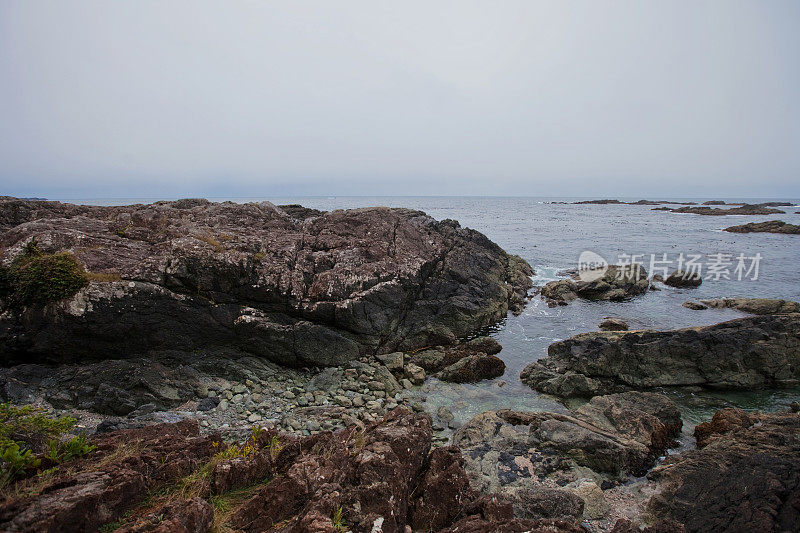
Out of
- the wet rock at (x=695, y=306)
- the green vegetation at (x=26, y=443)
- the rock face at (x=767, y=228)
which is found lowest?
the wet rock at (x=695, y=306)

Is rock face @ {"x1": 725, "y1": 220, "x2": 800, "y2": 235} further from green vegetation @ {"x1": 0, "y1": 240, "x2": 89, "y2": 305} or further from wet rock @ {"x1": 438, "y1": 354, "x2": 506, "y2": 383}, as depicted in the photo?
green vegetation @ {"x1": 0, "y1": 240, "x2": 89, "y2": 305}

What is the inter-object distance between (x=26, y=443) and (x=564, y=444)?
1508cm

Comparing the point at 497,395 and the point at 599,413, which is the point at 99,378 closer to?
the point at 497,395

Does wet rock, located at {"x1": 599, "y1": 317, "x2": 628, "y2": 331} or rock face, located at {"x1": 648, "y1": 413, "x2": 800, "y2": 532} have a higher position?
rock face, located at {"x1": 648, "y1": 413, "x2": 800, "y2": 532}

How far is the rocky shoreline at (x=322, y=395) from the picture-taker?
727 cm

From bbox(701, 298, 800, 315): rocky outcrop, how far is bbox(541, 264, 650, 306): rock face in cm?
564

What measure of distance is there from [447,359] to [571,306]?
674 inches

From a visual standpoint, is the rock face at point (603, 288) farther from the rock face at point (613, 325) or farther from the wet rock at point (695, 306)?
the rock face at point (613, 325)

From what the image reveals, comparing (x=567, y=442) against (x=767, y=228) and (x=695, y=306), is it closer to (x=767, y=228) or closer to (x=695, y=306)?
(x=695, y=306)

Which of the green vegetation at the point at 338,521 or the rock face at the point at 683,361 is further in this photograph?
the rock face at the point at 683,361

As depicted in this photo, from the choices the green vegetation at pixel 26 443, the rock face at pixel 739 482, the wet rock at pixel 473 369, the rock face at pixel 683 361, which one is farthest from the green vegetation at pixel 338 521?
the rock face at pixel 683 361

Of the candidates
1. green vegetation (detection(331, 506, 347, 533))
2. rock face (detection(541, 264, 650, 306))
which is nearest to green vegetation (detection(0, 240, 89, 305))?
green vegetation (detection(331, 506, 347, 533))

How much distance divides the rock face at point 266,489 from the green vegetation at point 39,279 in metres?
10.4

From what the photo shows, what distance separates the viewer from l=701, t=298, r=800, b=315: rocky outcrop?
26.9 m
